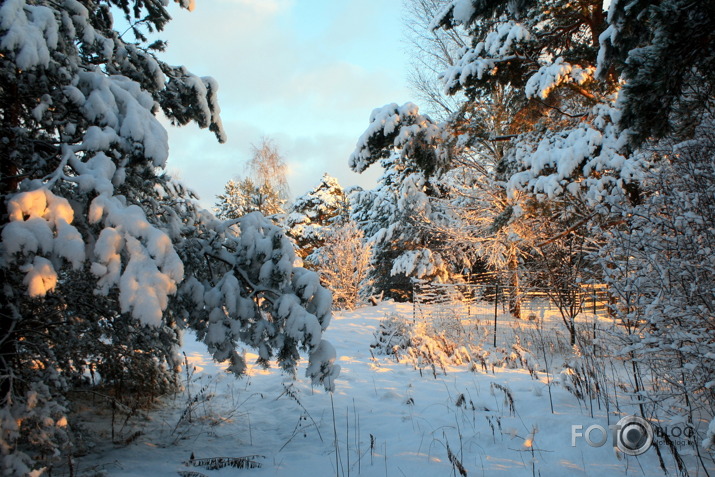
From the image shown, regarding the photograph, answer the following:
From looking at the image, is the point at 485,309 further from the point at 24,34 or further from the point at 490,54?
the point at 24,34

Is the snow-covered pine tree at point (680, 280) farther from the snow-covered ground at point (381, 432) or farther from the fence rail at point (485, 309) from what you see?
the fence rail at point (485, 309)

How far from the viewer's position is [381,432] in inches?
129

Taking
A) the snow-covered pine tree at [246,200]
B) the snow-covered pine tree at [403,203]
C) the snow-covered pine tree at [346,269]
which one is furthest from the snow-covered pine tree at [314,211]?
the snow-covered pine tree at [346,269]

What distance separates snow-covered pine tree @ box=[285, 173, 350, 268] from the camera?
23.6 m

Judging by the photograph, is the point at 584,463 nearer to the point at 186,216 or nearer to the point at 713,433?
the point at 713,433

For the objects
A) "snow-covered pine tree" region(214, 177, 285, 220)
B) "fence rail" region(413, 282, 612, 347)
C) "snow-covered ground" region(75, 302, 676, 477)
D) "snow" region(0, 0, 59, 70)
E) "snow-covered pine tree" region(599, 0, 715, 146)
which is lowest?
"snow-covered ground" region(75, 302, 676, 477)

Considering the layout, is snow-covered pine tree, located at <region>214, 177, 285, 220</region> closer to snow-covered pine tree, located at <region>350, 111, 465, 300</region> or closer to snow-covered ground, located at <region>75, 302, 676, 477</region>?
snow-covered pine tree, located at <region>350, 111, 465, 300</region>

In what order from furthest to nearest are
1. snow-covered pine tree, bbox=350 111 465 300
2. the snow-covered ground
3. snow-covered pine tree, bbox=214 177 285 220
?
snow-covered pine tree, bbox=214 177 285 220 → snow-covered pine tree, bbox=350 111 465 300 → the snow-covered ground

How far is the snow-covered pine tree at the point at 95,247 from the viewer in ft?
6.31

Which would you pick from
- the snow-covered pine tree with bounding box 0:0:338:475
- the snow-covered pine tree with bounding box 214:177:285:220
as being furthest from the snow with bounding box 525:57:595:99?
the snow-covered pine tree with bounding box 214:177:285:220

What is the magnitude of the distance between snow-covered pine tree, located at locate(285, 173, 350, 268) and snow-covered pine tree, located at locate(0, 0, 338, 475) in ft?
64.9

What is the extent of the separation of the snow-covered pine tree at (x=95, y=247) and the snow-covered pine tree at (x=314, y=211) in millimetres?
19786

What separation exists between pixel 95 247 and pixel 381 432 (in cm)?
259

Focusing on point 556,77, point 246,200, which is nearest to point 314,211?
point 246,200
